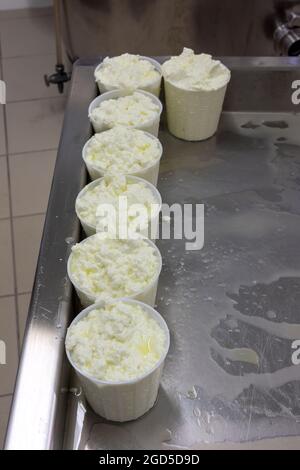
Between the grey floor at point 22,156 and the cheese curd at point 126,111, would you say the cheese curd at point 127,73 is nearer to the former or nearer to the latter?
the cheese curd at point 126,111

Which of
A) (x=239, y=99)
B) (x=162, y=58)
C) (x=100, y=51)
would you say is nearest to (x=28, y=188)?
(x=100, y=51)

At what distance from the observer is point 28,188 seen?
2.39 m

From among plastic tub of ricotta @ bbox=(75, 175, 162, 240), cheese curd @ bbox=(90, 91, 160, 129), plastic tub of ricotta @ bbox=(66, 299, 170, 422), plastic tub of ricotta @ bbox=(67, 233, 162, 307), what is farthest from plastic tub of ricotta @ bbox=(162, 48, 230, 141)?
plastic tub of ricotta @ bbox=(66, 299, 170, 422)

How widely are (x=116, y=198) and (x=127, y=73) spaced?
579 mm

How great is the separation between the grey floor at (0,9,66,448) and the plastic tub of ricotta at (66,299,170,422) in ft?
2.87

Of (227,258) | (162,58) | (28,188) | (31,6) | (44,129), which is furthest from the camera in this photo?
(31,6)

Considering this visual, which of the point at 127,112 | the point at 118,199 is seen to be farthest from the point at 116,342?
the point at 127,112

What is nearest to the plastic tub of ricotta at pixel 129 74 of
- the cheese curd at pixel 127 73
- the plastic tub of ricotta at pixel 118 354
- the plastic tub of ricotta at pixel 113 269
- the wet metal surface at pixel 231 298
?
the cheese curd at pixel 127 73

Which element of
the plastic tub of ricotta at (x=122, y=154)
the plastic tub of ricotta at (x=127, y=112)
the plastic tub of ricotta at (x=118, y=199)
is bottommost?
the plastic tub of ricotta at (x=118, y=199)

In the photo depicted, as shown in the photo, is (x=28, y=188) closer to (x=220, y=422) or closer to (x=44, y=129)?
(x=44, y=129)

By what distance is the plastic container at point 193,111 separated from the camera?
1.50m

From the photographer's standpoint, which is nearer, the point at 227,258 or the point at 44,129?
the point at 227,258

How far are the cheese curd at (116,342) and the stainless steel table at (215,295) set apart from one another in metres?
0.07

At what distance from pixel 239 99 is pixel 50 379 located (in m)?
1.25
